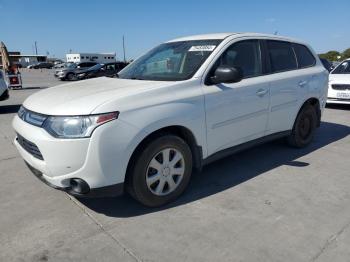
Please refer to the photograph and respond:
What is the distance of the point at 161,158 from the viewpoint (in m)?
3.26

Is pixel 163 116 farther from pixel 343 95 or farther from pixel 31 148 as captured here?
pixel 343 95

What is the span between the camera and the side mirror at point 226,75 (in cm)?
343

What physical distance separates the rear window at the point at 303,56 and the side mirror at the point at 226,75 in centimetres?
193

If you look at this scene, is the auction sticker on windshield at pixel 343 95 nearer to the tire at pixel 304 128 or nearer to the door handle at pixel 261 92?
the tire at pixel 304 128

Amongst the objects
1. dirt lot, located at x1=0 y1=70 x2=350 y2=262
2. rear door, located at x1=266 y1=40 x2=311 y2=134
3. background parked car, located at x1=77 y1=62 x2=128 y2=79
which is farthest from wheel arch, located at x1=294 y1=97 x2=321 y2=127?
background parked car, located at x1=77 y1=62 x2=128 y2=79

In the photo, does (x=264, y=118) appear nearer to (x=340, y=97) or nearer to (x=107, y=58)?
(x=340, y=97)

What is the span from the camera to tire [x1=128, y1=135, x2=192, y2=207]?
10.1 ft

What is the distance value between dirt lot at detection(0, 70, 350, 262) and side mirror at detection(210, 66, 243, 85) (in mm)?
1240

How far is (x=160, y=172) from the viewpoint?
3262 mm

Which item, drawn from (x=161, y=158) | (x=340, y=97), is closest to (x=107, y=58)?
(x=340, y=97)

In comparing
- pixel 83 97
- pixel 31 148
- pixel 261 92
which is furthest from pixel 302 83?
pixel 31 148

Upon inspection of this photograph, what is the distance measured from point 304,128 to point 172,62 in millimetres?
2624

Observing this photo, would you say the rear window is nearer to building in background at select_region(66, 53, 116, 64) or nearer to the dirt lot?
the dirt lot

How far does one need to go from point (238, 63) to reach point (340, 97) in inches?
237
